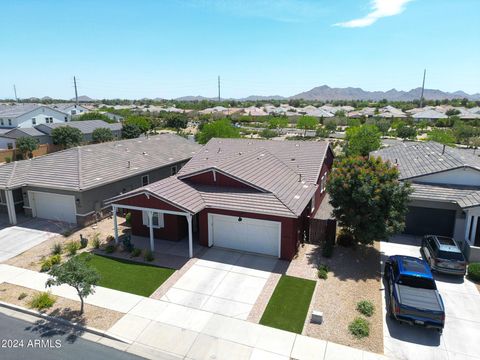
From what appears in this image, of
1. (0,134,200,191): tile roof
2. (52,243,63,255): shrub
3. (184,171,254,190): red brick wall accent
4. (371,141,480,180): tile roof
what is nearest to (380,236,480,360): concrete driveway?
(371,141,480,180): tile roof

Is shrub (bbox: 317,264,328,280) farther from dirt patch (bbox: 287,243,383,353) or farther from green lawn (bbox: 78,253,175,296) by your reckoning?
green lawn (bbox: 78,253,175,296)

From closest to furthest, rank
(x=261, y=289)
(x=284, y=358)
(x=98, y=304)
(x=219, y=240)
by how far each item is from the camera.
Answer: (x=284, y=358)
(x=98, y=304)
(x=261, y=289)
(x=219, y=240)

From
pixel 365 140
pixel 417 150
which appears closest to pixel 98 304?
pixel 417 150

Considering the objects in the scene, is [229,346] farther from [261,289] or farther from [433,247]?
[433,247]

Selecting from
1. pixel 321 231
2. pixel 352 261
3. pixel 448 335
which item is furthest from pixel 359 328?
pixel 321 231

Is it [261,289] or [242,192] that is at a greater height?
[242,192]
